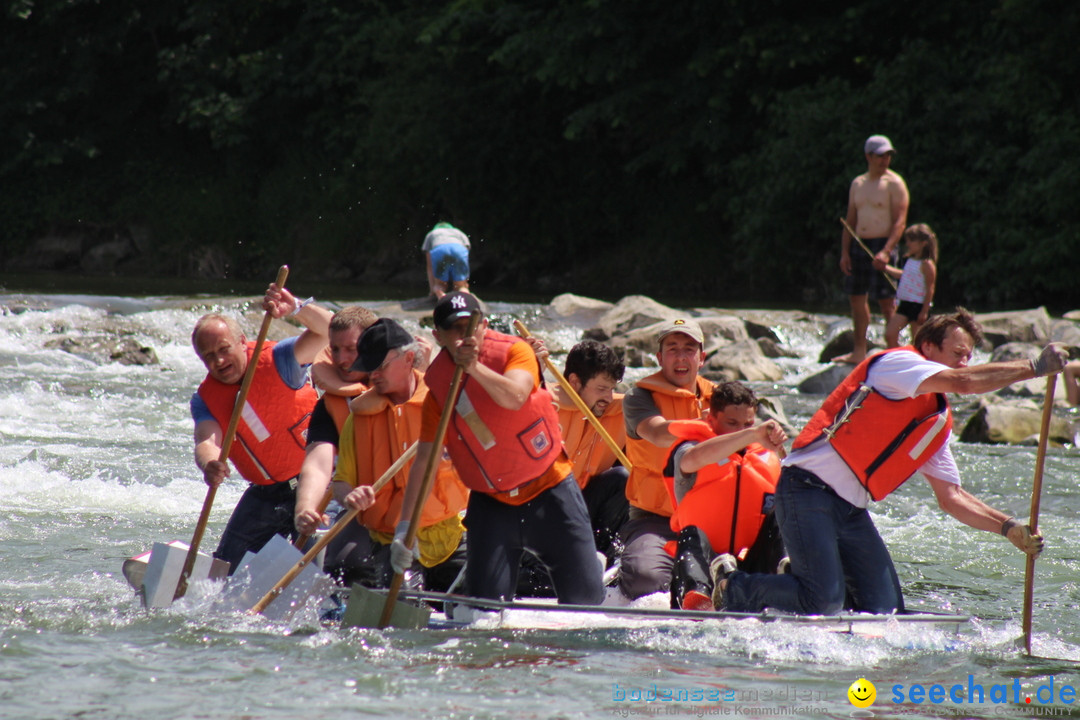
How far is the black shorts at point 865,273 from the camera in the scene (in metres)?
10.9

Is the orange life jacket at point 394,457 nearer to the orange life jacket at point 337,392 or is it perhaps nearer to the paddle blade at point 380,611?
the orange life jacket at point 337,392

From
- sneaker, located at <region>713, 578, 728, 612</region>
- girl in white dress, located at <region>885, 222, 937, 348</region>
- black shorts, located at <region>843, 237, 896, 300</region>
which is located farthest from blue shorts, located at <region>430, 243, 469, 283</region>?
black shorts, located at <region>843, 237, 896, 300</region>

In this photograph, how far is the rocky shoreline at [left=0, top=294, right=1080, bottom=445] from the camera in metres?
8.93

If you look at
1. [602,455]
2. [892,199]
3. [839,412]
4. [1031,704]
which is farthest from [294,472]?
[892,199]

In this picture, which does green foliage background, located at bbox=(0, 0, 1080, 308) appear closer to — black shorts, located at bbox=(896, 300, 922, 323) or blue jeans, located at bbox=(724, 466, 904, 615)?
black shorts, located at bbox=(896, 300, 922, 323)

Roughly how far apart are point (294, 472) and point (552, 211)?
663 inches

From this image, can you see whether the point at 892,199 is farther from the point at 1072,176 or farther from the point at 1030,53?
the point at 1030,53

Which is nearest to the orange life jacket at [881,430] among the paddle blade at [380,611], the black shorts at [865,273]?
the paddle blade at [380,611]

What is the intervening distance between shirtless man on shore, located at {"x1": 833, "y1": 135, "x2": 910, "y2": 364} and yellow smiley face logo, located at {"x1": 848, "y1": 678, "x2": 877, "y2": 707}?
23.2 ft

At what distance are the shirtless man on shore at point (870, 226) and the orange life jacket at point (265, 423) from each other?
681 cm

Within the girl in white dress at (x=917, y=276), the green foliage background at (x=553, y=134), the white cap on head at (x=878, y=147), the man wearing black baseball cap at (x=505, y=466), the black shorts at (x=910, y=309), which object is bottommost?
the man wearing black baseball cap at (x=505, y=466)

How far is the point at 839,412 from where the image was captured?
420 centimetres

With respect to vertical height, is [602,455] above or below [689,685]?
above

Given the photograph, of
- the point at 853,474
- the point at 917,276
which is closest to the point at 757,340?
the point at 917,276
